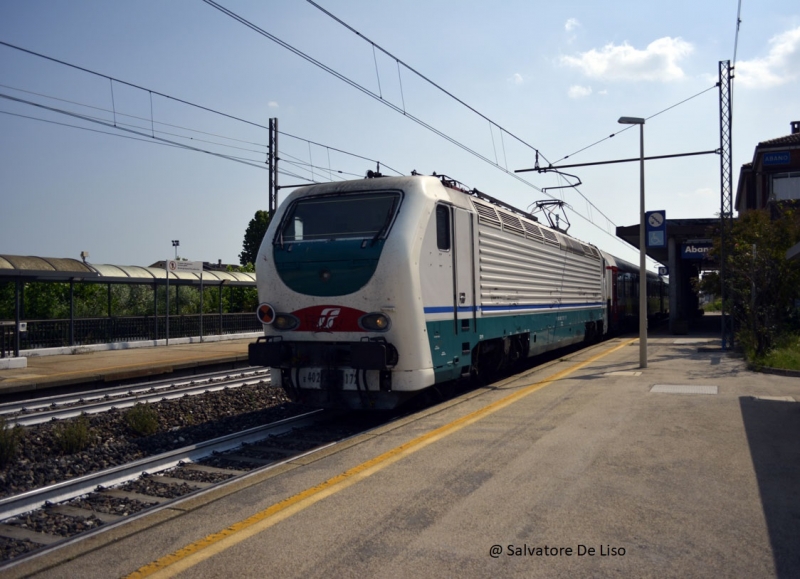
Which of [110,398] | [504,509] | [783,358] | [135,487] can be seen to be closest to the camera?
[504,509]

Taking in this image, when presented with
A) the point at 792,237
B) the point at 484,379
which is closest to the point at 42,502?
the point at 484,379

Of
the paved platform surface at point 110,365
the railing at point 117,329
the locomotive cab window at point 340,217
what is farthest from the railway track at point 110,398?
the railing at point 117,329

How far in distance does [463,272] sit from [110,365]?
→ 30.5ft

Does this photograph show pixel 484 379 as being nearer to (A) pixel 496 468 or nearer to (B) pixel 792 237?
(A) pixel 496 468

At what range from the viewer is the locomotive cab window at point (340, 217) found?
9.09 m

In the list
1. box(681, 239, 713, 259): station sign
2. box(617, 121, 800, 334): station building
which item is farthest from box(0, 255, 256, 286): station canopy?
box(681, 239, 713, 259): station sign

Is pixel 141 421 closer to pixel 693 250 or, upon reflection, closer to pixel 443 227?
pixel 443 227

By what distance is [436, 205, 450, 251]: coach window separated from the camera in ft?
31.1

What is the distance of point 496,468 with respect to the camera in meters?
6.39

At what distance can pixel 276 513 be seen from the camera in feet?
17.4

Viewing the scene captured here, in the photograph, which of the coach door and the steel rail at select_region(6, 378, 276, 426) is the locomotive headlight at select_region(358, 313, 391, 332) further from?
the steel rail at select_region(6, 378, 276, 426)

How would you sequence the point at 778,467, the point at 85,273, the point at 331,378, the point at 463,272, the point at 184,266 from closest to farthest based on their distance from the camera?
1. the point at 778,467
2. the point at 331,378
3. the point at 463,272
4. the point at 85,273
5. the point at 184,266

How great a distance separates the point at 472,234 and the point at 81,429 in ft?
19.3

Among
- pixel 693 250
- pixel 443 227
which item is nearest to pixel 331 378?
pixel 443 227
